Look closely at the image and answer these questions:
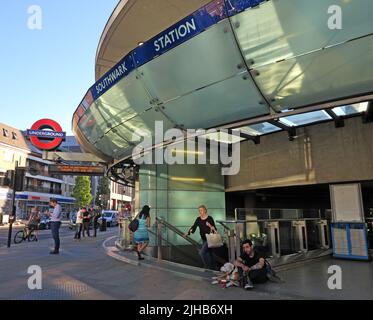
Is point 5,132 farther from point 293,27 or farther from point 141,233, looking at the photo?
point 293,27

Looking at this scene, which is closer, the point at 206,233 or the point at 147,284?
the point at 147,284

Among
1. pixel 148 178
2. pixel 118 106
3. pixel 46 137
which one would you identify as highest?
pixel 46 137

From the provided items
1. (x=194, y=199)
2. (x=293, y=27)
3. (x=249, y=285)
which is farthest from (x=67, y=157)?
(x=293, y=27)

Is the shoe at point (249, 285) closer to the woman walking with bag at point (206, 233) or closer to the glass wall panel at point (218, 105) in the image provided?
A: the woman walking with bag at point (206, 233)

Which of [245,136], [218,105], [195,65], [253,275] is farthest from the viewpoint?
[245,136]

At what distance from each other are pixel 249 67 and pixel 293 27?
1204 mm

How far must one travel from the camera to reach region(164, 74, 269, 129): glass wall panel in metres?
7.49

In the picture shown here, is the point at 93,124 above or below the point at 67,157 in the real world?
above

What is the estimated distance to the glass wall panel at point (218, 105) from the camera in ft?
24.6

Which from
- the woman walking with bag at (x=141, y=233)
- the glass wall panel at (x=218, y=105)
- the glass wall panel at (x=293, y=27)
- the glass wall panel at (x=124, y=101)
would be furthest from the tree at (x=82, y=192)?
the glass wall panel at (x=293, y=27)

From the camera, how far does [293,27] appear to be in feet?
19.8

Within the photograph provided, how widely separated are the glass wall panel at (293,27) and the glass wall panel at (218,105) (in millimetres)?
807

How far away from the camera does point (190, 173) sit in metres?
13.2

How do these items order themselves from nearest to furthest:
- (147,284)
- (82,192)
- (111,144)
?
1. (147,284)
2. (111,144)
3. (82,192)
